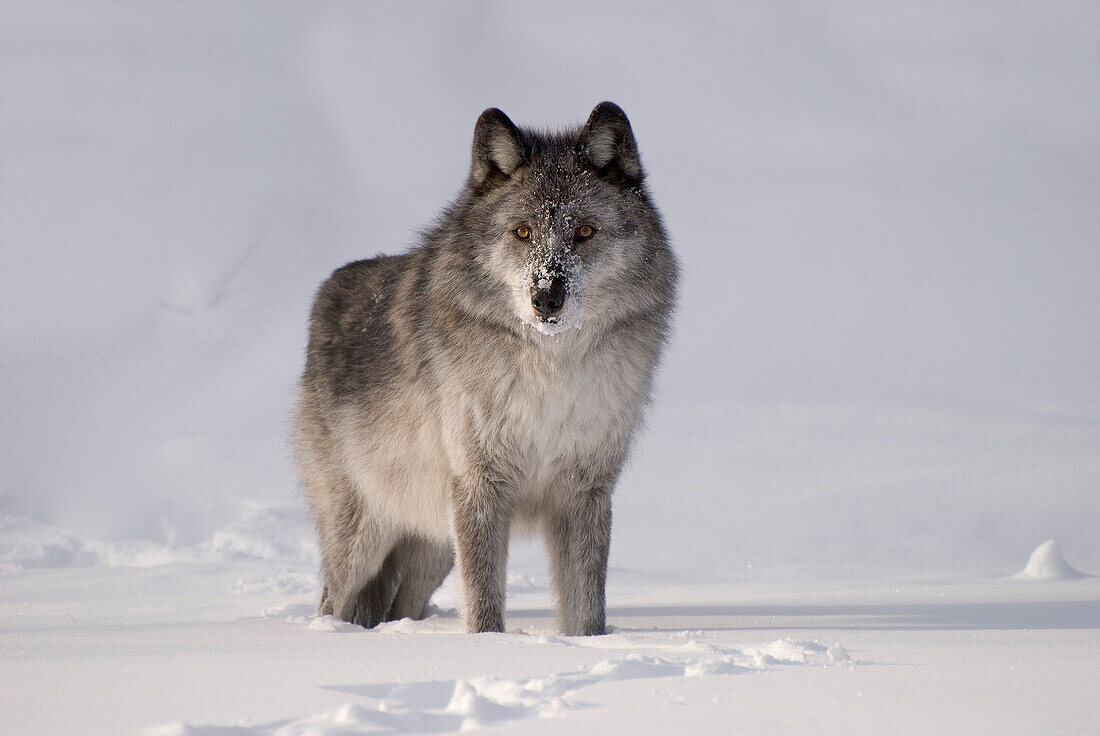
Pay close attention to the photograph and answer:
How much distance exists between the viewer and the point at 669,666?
2.79 meters

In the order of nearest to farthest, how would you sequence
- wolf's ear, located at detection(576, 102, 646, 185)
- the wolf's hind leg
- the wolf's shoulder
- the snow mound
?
wolf's ear, located at detection(576, 102, 646, 185), the wolf's shoulder, the wolf's hind leg, the snow mound

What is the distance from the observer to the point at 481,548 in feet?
14.7

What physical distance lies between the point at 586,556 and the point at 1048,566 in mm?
4737

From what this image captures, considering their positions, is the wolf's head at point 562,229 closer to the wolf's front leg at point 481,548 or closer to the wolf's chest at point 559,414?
the wolf's chest at point 559,414

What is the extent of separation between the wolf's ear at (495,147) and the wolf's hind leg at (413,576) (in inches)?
96.3

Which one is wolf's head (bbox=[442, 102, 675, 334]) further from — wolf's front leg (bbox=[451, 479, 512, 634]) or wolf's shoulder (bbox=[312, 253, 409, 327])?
wolf's shoulder (bbox=[312, 253, 409, 327])

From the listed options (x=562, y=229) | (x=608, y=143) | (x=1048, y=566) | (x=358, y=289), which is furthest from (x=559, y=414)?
(x=1048, y=566)

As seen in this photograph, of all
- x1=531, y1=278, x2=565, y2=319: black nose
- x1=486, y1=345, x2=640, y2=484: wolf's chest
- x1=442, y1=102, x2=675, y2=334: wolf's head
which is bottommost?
x1=486, y1=345, x2=640, y2=484: wolf's chest

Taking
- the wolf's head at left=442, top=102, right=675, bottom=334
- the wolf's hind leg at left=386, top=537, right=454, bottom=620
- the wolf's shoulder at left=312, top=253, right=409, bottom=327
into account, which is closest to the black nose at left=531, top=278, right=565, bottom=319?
the wolf's head at left=442, top=102, right=675, bottom=334

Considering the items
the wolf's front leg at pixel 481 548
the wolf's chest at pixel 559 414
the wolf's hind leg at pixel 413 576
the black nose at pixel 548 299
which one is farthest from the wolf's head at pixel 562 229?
the wolf's hind leg at pixel 413 576

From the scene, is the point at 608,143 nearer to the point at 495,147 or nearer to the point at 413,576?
the point at 495,147

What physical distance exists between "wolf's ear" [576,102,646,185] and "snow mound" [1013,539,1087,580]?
507cm

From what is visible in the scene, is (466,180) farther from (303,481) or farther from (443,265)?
(303,481)

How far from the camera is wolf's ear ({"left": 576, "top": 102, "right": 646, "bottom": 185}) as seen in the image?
457 centimetres
